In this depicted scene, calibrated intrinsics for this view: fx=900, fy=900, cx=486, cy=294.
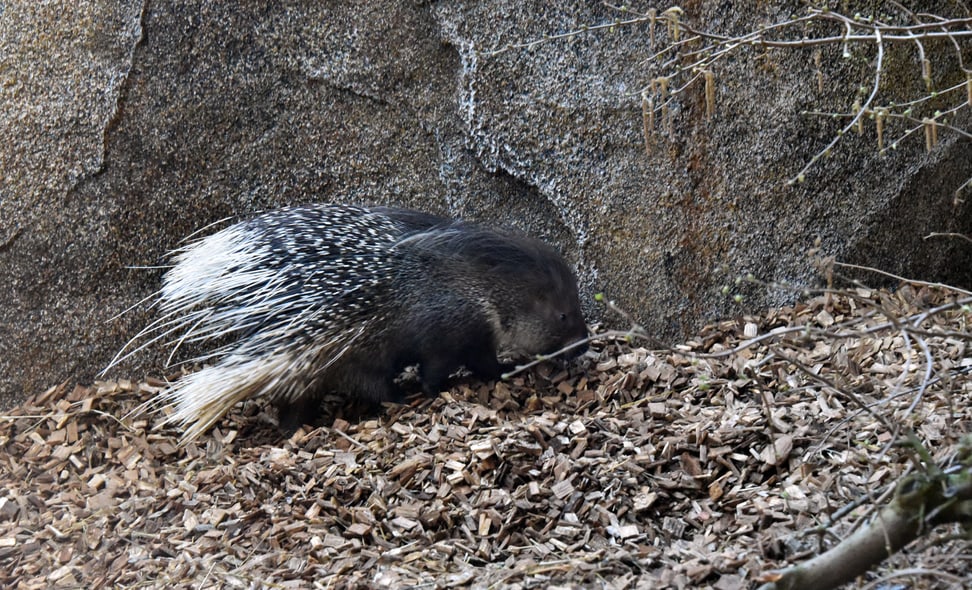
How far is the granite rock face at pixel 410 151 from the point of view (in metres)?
3.97

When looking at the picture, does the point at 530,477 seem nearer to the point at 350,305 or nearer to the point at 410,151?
the point at 350,305

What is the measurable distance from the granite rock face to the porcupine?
30 centimetres

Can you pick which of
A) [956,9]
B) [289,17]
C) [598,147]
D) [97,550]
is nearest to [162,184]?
[289,17]

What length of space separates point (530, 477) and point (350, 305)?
3.81 feet

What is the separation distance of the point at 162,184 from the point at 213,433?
119cm

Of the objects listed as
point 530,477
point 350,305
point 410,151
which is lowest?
point 530,477

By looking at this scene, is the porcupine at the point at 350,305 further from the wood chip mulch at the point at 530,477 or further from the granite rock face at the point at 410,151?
the granite rock face at the point at 410,151

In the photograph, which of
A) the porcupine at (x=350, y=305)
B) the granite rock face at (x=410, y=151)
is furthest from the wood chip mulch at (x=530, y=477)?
the granite rock face at (x=410, y=151)

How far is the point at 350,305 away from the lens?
151 inches

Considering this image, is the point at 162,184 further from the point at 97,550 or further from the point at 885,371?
the point at 885,371

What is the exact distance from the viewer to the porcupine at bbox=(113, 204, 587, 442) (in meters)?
3.76

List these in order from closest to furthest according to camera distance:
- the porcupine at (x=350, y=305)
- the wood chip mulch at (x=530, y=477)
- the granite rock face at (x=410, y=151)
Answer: the wood chip mulch at (x=530, y=477) → the porcupine at (x=350, y=305) → the granite rock face at (x=410, y=151)

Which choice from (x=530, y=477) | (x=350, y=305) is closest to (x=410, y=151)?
(x=350, y=305)

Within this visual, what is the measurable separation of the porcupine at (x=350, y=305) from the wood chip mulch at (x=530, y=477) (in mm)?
195
